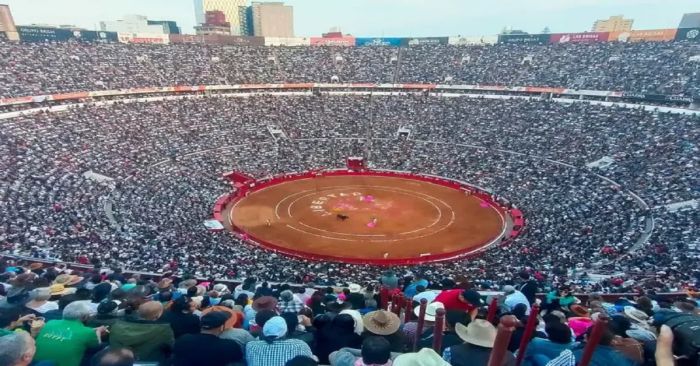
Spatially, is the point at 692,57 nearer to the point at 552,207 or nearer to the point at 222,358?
the point at 552,207

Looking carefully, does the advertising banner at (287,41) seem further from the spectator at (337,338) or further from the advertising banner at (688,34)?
the spectator at (337,338)

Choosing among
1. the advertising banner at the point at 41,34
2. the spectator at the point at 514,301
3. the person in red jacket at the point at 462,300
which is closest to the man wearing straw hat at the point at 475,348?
the person in red jacket at the point at 462,300

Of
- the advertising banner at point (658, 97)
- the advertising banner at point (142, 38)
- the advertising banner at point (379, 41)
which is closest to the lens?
the advertising banner at point (658, 97)

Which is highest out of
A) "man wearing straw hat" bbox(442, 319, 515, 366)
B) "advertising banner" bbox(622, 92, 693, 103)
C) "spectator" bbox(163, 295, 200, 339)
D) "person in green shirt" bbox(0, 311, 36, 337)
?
"man wearing straw hat" bbox(442, 319, 515, 366)

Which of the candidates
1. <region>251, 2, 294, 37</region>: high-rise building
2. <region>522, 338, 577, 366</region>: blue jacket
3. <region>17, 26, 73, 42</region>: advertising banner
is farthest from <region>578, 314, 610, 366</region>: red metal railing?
<region>251, 2, 294, 37</region>: high-rise building

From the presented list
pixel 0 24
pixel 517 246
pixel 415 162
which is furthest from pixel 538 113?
pixel 0 24

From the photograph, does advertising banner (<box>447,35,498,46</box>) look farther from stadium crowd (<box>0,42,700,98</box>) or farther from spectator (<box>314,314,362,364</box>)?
spectator (<box>314,314,362,364</box>)
